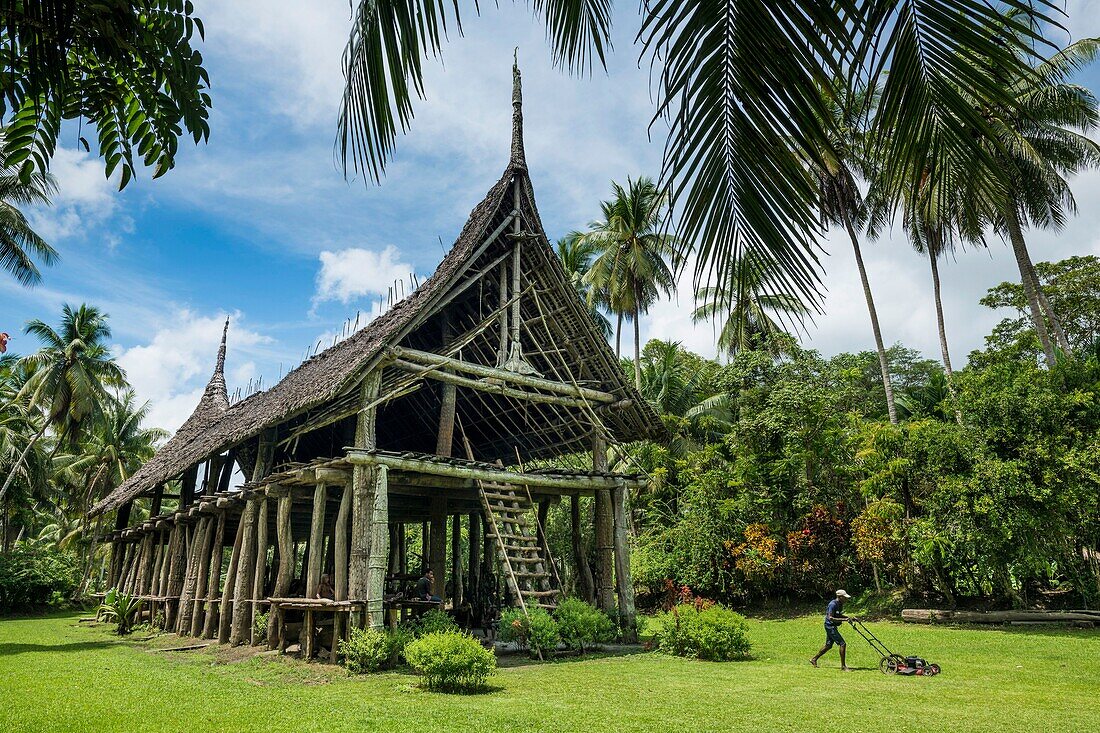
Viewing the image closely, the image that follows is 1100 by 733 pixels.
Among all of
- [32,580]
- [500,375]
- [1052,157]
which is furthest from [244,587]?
[1052,157]

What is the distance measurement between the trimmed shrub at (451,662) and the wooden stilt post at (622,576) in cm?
525

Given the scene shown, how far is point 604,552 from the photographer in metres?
14.5

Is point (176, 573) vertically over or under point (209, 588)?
over

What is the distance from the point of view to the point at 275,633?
1308cm

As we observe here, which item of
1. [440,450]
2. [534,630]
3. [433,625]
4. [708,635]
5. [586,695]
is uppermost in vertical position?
[440,450]

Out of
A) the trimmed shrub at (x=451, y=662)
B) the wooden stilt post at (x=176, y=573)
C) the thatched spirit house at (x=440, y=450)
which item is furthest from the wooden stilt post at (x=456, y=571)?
the trimmed shrub at (x=451, y=662)

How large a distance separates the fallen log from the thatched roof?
320 inches

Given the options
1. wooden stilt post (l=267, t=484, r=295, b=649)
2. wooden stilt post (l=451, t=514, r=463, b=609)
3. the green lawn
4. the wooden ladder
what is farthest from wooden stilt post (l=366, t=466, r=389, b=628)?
wooden stilt post (l=451, t=514, r=463, b=609)

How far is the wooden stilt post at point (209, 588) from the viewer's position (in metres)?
15.7

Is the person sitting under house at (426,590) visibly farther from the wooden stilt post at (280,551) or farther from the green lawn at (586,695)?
the wooden stilt post at (280,551)

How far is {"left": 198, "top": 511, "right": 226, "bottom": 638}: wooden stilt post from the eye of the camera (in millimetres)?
15664

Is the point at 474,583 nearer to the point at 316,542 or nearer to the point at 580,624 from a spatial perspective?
the point at 580,624

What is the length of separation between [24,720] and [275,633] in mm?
6071

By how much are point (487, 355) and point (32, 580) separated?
21891 mm
